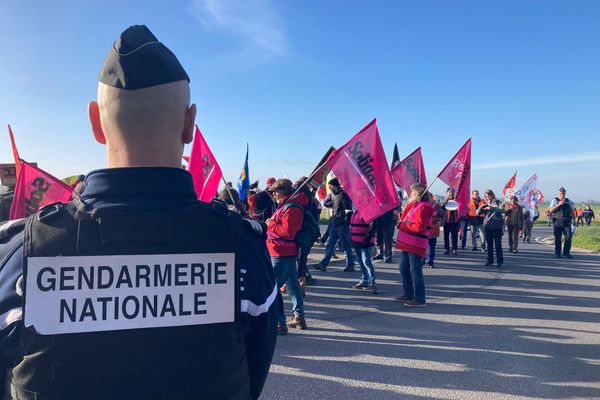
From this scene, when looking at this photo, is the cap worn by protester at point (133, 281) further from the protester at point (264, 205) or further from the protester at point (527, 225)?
the protester at point (527, 225)

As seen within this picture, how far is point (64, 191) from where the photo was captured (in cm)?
536

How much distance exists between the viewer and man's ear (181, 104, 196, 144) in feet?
4.56

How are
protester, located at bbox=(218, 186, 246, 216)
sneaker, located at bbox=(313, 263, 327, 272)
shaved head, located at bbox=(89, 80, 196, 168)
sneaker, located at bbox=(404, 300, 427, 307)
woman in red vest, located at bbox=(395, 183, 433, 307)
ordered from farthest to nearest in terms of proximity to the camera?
sneaker, located at bbox=(313, 263, 327, 272) < sneaker, located at bbox=(404, 300, 427, 307) < woman in red vest, located at bbox=(395, 183, 433, 307) < protester, located at bbox=(218, 186, 246, 216) < shaved head, located at bbox=(89, 80, 196, 168)

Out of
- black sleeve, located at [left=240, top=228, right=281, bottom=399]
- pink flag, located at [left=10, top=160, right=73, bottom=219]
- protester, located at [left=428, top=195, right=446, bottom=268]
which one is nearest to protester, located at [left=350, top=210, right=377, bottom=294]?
protester, located at [left=428, top=195, right=446, bottom=268]

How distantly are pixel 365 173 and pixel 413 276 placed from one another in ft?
6.24

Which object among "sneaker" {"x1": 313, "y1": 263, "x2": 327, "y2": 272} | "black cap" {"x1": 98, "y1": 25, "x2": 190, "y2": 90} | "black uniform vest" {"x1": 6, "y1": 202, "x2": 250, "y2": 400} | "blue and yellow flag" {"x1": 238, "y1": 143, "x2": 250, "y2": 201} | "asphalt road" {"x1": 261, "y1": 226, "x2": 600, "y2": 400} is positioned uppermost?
"blue and yellow flag" {"x1": 238, "y1": 143, "x2": 250, "y2": 201}

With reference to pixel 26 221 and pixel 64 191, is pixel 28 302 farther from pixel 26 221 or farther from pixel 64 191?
pixel 64 191

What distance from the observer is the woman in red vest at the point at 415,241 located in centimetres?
667

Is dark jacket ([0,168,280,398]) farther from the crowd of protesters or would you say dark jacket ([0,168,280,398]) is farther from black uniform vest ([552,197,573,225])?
black uniform vest ([552,197,573,225])

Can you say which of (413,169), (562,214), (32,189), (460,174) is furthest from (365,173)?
(562,214)

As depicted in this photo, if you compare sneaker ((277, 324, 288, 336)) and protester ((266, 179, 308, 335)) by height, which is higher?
protester ((266, 179, 308, 335))

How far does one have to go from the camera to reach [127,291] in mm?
1194

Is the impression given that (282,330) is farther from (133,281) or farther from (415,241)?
(133,281)

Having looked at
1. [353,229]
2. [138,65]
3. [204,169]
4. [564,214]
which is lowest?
[353,229]
